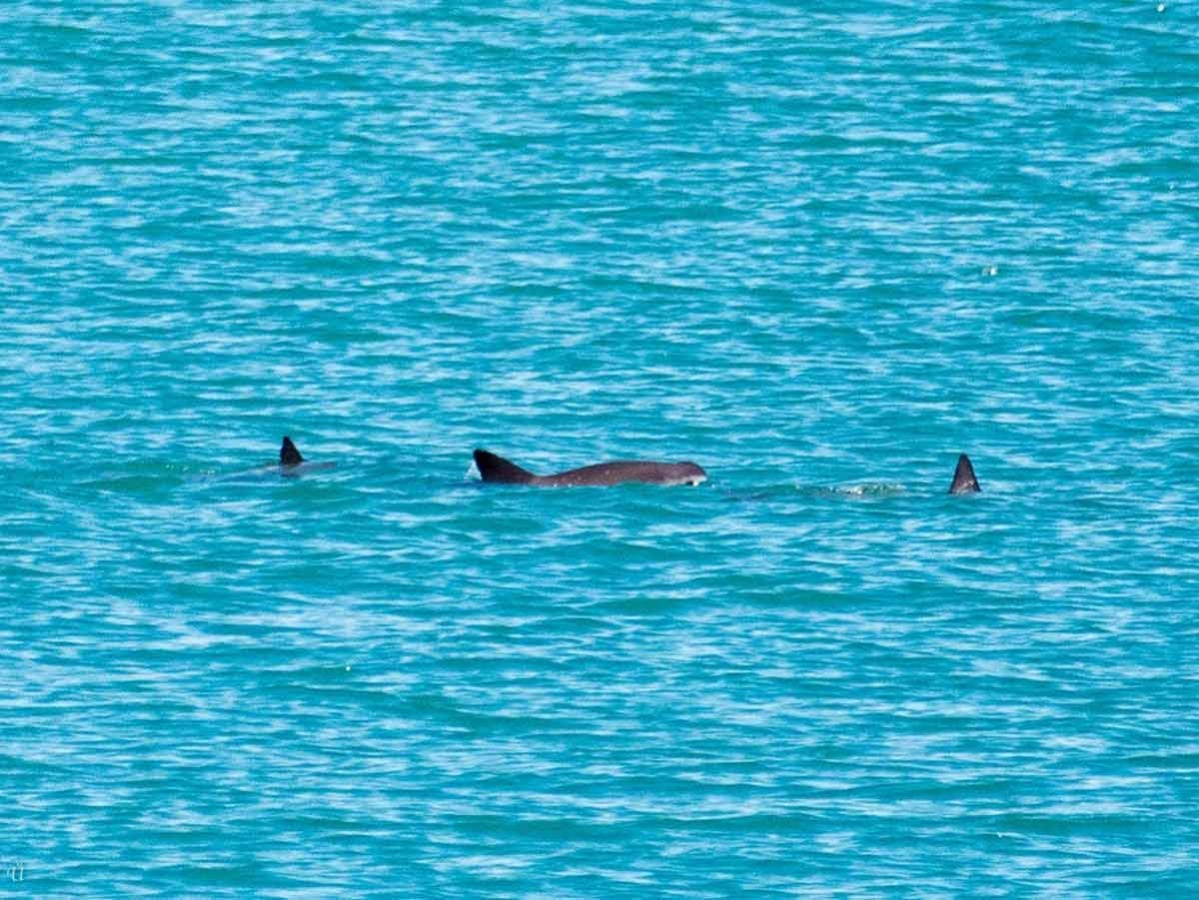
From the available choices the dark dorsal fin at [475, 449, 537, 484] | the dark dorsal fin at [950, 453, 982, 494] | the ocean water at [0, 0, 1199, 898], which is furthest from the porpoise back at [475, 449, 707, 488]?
the dark dorsal fin at [950, 453, 982, 494]

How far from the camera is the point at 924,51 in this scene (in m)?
57.4

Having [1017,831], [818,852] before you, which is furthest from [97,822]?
[1017,831]

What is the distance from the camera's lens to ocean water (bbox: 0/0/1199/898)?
2428 centimetres

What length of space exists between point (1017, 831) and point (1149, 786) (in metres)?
1.43

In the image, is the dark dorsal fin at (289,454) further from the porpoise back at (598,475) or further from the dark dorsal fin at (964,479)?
the dark dorsal fin at (964,479)

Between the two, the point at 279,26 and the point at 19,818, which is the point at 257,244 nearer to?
the point at 279,26

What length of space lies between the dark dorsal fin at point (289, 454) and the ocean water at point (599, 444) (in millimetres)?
470

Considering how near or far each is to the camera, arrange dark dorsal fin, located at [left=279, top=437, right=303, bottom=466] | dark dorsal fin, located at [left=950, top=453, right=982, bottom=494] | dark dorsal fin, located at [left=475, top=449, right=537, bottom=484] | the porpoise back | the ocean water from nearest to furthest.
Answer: the ocean water, dark dorsal fin, located at [left=950, top=453, right=982, bottom=494], dark dorsal fin, located at [left=475, top=449, right=537, bottom=484], the porpoise back, dark dorsal fin, located at [left=279, top=437, right=303, bottom=466]

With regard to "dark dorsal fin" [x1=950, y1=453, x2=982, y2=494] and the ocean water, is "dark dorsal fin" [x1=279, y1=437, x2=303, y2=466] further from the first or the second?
"dark dorsal fin" [x1=950, y1=453, x2=982, y2=494]

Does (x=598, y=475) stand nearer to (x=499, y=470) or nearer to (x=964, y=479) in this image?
(x=499, y=470)

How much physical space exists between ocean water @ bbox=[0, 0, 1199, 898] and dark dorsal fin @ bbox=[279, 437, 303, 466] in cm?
47

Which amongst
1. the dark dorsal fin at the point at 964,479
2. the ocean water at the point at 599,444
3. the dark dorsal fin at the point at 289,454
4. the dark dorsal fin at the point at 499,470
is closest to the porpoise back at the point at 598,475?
the dark dorsal fin at the point at 499,470

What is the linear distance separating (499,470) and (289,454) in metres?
2.32

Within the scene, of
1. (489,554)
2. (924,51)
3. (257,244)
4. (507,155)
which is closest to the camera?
(489,554)
